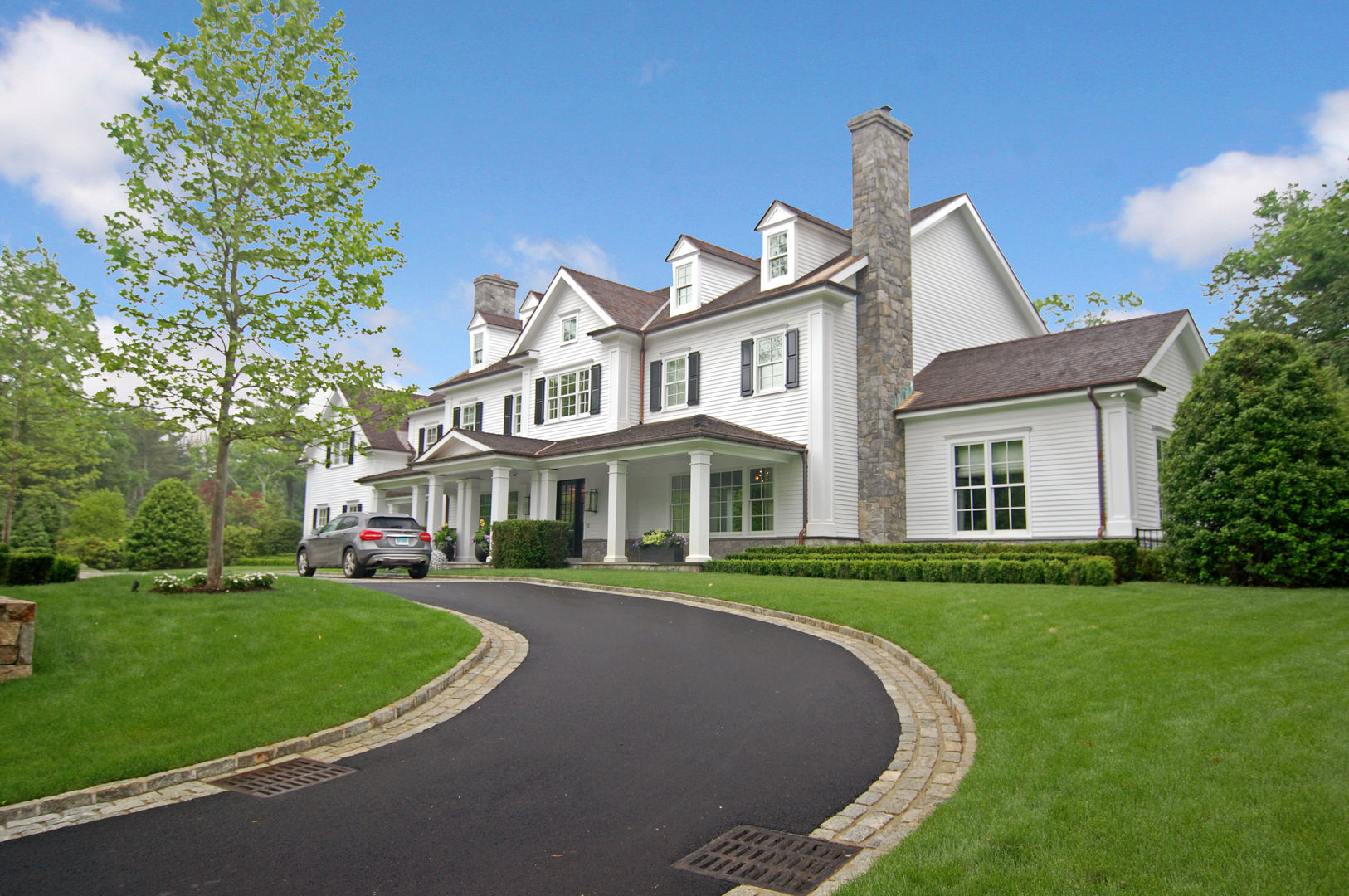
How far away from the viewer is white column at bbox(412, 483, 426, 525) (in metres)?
34.0

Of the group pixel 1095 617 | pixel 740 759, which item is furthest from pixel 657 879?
pixel 1095 617

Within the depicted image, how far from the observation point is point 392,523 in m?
21.0

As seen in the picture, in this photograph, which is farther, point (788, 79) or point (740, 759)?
point (788, 79)

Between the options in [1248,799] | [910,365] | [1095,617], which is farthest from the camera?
[910,365]

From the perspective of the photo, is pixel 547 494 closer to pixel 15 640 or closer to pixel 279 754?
pixel 15 640

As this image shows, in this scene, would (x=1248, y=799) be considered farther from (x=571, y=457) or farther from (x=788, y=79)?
(x=571, y=457)

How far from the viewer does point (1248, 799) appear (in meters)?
4.57

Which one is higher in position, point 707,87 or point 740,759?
point 707,87

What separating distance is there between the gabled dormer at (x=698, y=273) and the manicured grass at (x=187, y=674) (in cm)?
1693

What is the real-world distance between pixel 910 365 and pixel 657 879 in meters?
21.1

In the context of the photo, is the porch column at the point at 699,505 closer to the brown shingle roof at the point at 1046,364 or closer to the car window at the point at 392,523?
the brown shingle roof at the point at 1046,364

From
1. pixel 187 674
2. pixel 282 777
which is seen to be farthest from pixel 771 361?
pixel 282 777

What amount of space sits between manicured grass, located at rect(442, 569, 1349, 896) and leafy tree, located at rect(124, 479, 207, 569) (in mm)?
28379

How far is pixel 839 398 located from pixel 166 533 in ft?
78.6
